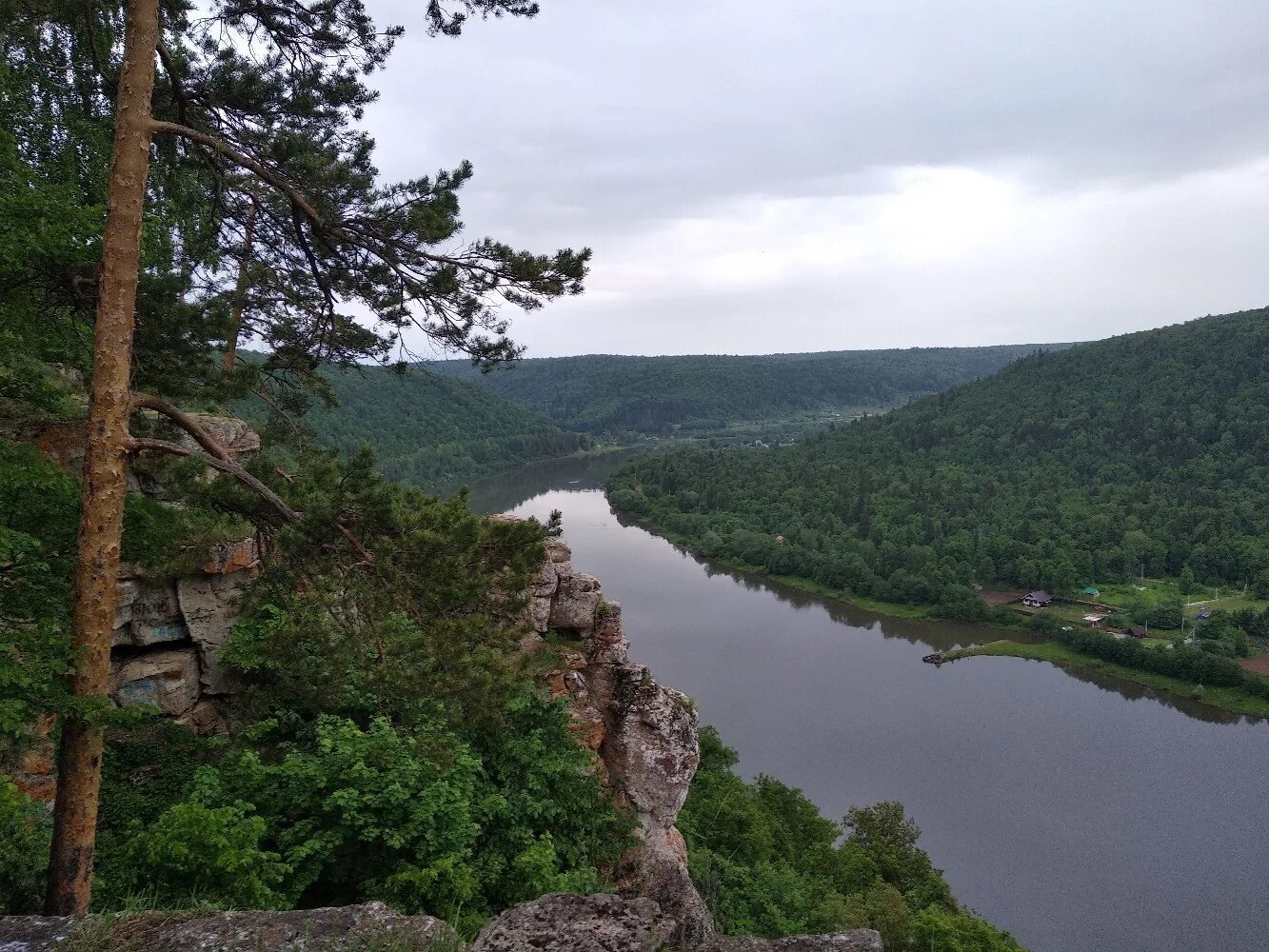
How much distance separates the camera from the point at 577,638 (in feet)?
27.1

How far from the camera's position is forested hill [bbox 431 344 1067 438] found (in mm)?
141000

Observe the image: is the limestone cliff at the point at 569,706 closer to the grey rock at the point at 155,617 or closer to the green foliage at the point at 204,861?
the grey rock at the point at 155,617

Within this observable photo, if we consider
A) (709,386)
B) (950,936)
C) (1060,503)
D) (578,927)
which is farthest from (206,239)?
(709,386)

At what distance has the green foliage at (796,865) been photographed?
9422 millimetres

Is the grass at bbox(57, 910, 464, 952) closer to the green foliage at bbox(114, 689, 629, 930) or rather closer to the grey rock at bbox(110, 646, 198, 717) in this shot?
the green foliage at bbox(114, 689, 629, 930)

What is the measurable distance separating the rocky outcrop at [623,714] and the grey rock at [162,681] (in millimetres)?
2780

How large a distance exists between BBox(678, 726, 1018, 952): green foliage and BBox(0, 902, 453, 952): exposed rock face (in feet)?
21.9

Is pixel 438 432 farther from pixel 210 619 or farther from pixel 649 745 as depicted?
pixel 210 619

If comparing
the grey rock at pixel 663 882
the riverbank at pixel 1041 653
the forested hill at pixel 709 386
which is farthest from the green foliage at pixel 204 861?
the forested hill at pixel 709 386

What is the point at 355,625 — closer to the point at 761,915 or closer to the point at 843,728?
the point at 761,915

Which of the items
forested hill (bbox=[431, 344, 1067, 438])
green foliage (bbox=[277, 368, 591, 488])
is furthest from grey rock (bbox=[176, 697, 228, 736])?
forested hill (bbox=[431, 344, 1067, 438])

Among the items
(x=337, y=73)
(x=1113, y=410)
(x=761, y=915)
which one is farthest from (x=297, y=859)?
(x=1113, y=410)

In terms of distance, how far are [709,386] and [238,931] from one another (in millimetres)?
154236

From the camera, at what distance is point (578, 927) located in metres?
2.91
